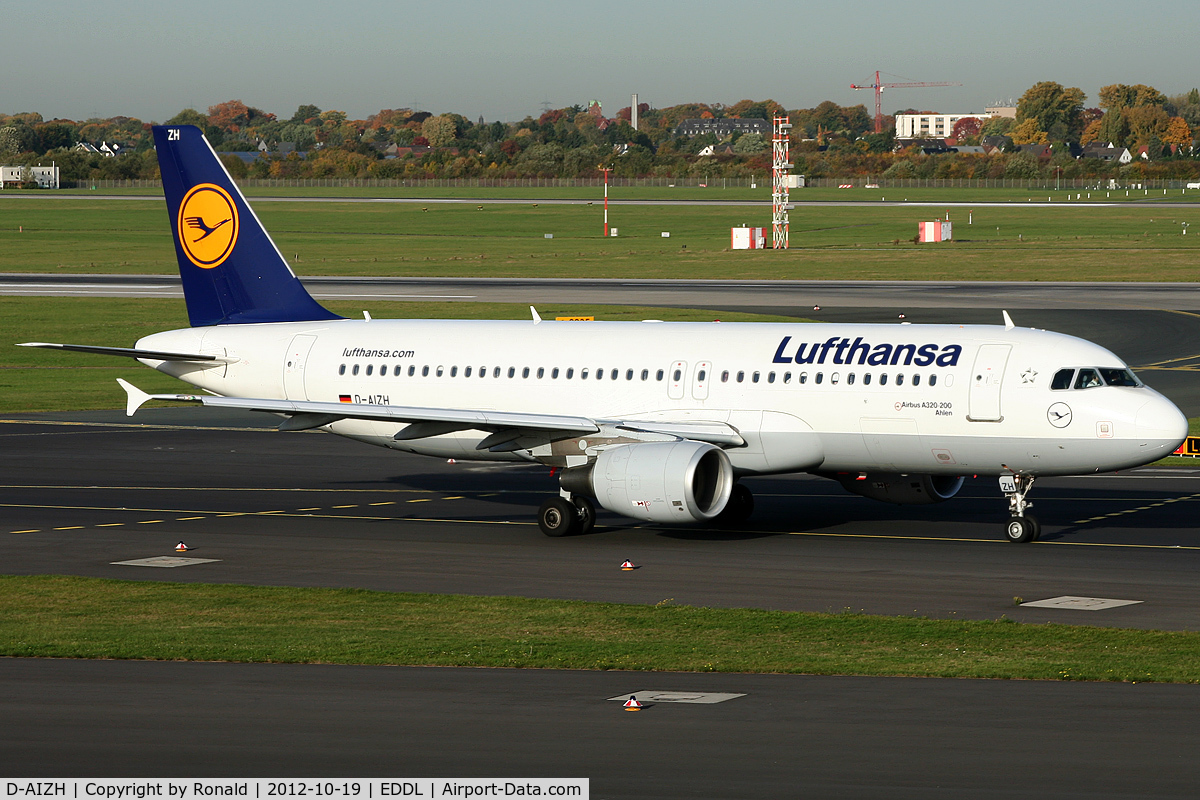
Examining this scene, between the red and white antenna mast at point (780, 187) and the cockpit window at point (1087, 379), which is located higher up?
the red and white antenna mast at point (780, 187)

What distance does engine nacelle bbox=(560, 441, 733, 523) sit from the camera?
33.5m

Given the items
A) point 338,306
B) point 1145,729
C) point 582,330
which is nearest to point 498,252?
point 338,306

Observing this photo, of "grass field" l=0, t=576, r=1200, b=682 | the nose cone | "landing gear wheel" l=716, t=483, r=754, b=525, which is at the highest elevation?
the nose cone

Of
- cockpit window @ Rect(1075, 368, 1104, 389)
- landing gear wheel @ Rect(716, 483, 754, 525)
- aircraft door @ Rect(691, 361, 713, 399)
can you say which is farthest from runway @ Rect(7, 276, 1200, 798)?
cockpit window @ Rect(1075, 368, 1104, 389)

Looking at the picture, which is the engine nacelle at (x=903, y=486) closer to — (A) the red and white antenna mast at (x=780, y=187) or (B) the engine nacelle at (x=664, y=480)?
(B) the engine nacelle at (x=664, y=480)

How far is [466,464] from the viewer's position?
49125 millimetres

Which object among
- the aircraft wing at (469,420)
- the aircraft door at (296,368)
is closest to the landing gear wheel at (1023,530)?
the aircraft wing at (469,420)

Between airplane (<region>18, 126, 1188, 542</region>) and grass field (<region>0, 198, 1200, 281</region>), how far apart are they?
8407 centimetres

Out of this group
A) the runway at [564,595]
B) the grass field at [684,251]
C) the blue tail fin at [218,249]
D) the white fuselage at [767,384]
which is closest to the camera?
the runway at [564,595]

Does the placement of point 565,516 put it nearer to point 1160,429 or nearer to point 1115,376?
point 1115,376

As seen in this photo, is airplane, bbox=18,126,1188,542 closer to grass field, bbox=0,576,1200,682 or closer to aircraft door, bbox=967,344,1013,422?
aircraft door, bbox=967,344,1013,422

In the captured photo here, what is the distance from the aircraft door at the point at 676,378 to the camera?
3694 cm

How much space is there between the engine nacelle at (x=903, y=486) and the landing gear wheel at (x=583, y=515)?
5.71m

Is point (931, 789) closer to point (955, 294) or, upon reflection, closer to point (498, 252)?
point (955, 294)
